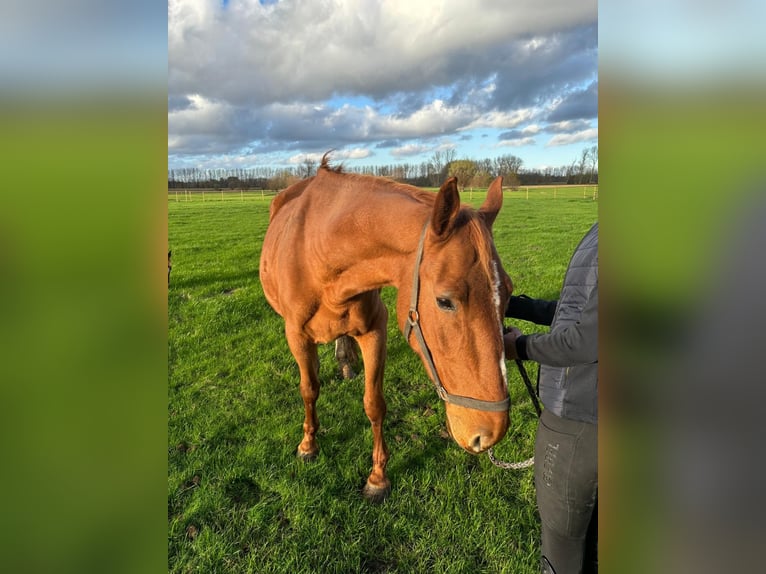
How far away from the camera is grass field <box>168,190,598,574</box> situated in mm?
2789

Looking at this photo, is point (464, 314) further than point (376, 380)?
No

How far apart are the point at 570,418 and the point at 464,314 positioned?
0.76m

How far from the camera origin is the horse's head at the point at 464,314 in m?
1.96

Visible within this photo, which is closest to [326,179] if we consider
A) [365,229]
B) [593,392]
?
[365,229]

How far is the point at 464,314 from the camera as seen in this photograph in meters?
1.98

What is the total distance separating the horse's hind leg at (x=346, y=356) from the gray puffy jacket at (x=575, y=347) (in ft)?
10.7

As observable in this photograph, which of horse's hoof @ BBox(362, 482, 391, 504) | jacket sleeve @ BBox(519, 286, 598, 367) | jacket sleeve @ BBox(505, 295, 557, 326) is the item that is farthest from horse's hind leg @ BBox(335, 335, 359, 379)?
jacket sleeve @ BBox(519, 286, 598, 367)

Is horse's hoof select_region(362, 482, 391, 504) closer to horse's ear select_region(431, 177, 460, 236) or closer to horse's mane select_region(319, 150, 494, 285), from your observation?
horse's mane select_region(319, 150, 494, 285)

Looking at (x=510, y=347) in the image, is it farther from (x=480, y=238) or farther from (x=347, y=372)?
(x=347, y=372)

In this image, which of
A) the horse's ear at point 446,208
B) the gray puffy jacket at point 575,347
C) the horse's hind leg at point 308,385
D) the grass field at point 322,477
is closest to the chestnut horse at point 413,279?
the horse's ear at point 446,208

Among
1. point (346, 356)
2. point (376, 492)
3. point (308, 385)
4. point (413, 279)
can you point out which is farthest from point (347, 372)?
point (413, 279)
